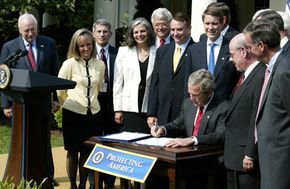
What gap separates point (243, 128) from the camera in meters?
4.90

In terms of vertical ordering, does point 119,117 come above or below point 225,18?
below

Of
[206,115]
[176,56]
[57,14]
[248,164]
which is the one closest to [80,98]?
[176,56]

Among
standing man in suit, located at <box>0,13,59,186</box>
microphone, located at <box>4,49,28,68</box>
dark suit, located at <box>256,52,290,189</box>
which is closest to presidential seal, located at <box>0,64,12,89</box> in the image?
microphone, located at <box>4,49,28,68</box>

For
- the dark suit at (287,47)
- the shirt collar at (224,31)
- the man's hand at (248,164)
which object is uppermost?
the shirt collar at (224,31)

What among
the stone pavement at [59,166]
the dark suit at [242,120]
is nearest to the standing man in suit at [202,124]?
the dark suit at [242,120]

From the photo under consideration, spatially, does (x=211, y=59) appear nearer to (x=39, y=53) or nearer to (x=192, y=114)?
(x=192, y=114)

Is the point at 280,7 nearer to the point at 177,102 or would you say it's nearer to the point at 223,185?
the point at 177,102

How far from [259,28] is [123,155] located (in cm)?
161

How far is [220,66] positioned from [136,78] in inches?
52.0

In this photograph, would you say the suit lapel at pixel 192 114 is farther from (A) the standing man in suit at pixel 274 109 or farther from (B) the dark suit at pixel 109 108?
(B) the dark suit at pixel 109 108

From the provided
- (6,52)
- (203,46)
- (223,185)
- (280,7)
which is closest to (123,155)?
(223,185)

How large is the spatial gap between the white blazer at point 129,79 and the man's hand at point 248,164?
234cm

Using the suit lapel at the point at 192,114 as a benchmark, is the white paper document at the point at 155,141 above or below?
below

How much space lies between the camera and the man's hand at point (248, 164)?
15.5 feet
